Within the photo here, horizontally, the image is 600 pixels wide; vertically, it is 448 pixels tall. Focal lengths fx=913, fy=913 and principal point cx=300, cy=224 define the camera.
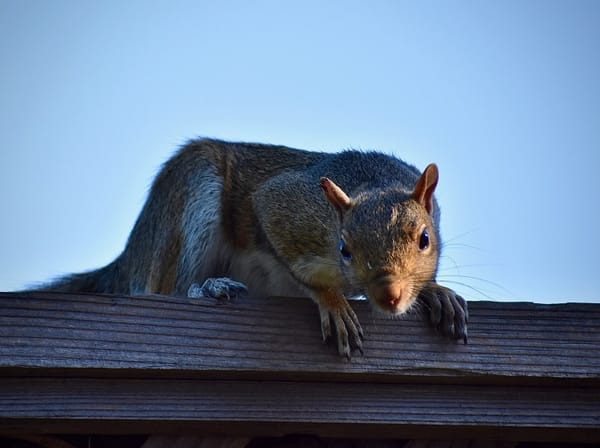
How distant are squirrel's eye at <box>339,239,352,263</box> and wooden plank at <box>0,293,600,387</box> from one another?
2.22 feet

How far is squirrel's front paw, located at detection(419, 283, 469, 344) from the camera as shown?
2.27 meters

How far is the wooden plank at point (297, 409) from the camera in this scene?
6.75 ft

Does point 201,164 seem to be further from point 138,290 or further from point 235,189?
point 138,290

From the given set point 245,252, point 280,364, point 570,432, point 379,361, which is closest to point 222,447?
point 280,364

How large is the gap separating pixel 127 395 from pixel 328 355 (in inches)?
18.9

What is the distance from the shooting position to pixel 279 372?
6.98 feet

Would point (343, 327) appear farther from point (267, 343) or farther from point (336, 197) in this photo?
point (336, 197)

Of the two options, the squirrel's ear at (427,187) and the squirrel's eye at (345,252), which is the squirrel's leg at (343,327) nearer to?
the squirrel's eye at (345,252)

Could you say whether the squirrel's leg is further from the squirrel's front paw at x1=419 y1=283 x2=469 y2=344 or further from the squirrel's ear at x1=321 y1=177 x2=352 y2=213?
the squirrel's ear at x1=321 y1=177 x2=352 y2=213

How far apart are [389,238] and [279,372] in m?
0.95

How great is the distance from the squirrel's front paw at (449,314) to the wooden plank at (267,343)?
0.03 meters

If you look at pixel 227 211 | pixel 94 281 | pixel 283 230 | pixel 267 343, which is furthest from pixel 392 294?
pixel 94 281

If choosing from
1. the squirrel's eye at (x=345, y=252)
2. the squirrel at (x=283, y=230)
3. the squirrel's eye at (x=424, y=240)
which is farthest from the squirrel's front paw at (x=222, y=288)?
the squirrel's eye at (x=424, y=240)

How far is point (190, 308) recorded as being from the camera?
2191mm
